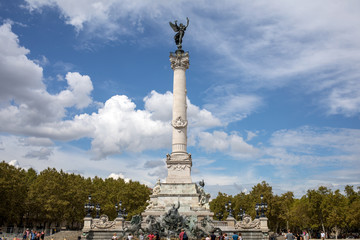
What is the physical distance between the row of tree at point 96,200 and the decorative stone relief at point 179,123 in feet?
55.9

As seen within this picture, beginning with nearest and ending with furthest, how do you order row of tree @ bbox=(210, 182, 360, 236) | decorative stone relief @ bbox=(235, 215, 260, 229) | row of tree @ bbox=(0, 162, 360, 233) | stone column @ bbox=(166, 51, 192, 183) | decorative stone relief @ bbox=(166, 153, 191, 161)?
decorative stone relief @ bbox=(235, 215, 260, 229), stone column @ bbox=(166, 51, 192, 183), decorative stone relief @ bbox=(166, 153, 191, 161), row of tree @ bbox=(0, 162, 360, 233), row of tree @ bbox=(210, 182, 360, 236)

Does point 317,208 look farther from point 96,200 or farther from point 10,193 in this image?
point 10,193

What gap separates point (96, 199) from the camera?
60.0 m

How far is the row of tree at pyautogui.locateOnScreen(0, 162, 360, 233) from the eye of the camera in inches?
1890

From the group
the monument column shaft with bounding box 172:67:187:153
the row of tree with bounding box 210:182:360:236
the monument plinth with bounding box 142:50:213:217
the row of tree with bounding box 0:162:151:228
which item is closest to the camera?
the monument plinth with bounding box 142:50:213:217

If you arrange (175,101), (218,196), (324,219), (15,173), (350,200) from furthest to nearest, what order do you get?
(218,196)
(350,200)
(324,219)
(15,173)
(175,101)

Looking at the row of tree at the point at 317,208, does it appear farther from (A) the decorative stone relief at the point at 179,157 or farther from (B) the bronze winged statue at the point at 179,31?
(B) the bronze winged statue at the point at 179,31

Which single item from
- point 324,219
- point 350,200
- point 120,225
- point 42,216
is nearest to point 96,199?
point 42,216

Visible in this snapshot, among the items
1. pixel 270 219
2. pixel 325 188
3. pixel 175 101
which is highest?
pixel 175 101

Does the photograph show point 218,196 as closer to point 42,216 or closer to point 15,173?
point 42,216

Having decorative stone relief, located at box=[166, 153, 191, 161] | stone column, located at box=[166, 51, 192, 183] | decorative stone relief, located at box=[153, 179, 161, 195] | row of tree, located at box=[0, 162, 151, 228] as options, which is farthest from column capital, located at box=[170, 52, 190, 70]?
row of tree, located at box=[0, 162, 151, 228]

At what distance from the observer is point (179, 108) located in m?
40.1

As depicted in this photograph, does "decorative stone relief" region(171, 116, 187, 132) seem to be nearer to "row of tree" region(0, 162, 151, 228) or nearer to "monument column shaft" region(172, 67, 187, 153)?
"monument column shaft" region(172, 67, 187, 153)

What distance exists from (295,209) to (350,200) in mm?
10243
